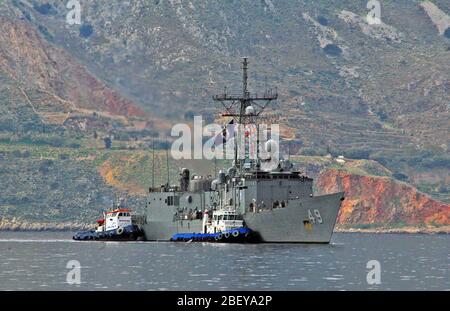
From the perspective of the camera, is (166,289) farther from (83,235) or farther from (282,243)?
(83,235)

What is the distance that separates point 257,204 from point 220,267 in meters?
29.2

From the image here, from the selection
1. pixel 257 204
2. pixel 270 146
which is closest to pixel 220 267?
pixel 257 204

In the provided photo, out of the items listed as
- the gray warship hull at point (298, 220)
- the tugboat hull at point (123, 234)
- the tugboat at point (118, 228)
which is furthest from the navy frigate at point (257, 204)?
the tugboat at point (118, 228)

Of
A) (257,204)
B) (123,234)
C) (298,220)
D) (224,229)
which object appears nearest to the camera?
(298,220)

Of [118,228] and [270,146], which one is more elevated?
[270,146]

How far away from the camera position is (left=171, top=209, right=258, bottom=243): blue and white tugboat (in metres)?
136

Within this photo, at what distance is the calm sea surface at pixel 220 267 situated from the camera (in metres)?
96.0

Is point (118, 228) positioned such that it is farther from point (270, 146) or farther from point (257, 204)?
point (257, 204)

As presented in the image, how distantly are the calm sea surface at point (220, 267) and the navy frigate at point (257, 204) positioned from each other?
6.28 ft

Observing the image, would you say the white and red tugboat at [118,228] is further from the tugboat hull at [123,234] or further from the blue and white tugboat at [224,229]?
the blue and white tugboat at [224,229]

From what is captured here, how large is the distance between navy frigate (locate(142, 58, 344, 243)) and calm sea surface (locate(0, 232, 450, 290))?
1914mm

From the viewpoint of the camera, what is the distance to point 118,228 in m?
160
